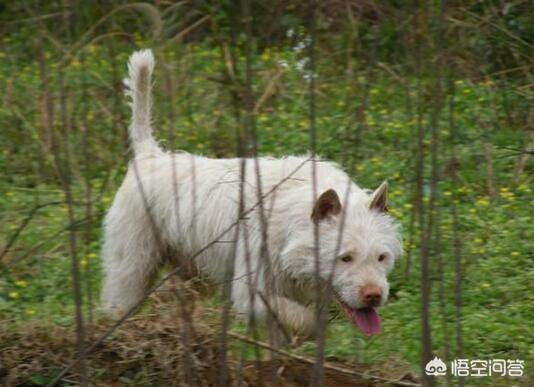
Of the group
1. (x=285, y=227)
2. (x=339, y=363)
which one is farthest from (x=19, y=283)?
(x=339, y=363)

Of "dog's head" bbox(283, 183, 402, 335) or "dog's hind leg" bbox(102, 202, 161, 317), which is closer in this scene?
"dog's head" bbox(283, 183, 402, 335)

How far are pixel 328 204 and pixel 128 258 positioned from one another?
1.33 m

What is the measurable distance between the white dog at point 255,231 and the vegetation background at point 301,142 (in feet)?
0.62

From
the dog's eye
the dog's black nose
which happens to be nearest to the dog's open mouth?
the dog's black nose

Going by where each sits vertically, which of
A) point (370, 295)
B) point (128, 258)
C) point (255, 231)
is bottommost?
point (370, 295)

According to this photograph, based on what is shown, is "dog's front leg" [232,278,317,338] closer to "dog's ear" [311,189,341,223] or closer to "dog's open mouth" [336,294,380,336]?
"dog's open mouth" [336,294,380,336]

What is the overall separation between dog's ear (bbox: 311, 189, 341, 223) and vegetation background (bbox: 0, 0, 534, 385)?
0.16 meters

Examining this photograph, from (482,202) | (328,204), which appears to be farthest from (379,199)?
(482,202)

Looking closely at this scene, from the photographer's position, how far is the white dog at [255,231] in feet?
19.8

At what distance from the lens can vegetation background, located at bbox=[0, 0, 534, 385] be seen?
5.35m

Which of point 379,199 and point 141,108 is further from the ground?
point 141,108

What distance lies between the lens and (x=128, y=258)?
6758 millimetres

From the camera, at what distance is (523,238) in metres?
7.53

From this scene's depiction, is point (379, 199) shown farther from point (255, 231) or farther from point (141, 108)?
point (141, 108)
